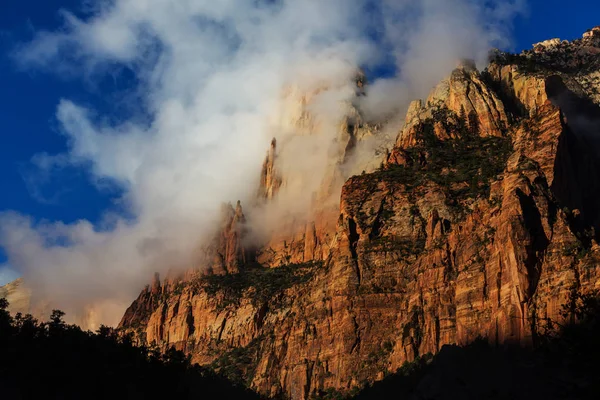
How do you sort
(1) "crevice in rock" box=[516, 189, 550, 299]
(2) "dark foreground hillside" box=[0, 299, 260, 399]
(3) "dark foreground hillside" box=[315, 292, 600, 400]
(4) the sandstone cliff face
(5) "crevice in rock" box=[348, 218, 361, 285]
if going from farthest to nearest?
1. (5) "crevice in rock" box=[348, 218, 361, 285]
2. (4) the sandstone cliff face
3. (1) "crevice in rock" box=[516, 189, 550, 299]
4. (2) "dark foreground hillside" box=[0, 299, 260, 399]
5. (3) "dark foreground hillside" box=[315, 292, 600, 400]

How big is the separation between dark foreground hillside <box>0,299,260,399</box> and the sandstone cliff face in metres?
35.8

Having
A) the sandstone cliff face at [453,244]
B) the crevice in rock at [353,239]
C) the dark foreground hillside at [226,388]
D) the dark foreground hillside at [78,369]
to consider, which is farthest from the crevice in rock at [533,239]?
the dark foreground hillside at [78,369]

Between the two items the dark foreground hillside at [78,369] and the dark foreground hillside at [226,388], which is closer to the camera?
the dark foreground hillside at [226,388]

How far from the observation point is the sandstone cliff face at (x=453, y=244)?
121m

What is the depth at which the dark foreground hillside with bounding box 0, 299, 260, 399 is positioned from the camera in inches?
3920

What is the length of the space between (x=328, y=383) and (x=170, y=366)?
1611 inches

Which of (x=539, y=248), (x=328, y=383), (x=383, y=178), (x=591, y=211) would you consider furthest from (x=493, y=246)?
(x=383, y=178)

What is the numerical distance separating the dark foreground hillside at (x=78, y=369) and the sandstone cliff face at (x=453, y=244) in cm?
3580

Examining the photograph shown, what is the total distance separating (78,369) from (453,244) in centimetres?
6719

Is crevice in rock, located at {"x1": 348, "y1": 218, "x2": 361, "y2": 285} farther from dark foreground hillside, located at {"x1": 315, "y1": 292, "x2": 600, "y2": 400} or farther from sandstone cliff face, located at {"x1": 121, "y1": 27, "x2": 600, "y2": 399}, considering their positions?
dark foreground hillside, located at {"x1": 315, "y1": 292, "x2": 600, "y2": 400}

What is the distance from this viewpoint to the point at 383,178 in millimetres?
183875

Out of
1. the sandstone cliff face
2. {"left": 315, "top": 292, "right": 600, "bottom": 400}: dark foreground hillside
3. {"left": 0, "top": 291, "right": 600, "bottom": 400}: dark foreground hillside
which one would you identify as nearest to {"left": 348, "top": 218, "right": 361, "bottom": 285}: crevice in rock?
the sandstone cliff face

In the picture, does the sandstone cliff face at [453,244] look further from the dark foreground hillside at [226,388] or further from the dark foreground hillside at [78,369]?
the dark foreground hillside at [78,369]

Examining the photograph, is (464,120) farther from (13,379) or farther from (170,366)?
(13,379)
